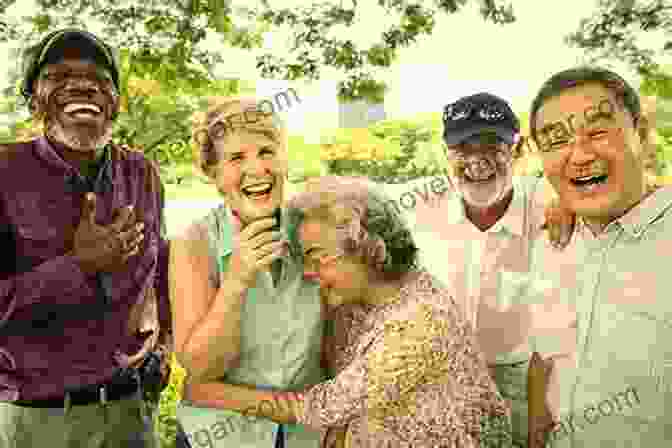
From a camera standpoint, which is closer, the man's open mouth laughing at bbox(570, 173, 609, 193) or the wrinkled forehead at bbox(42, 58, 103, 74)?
the man's open mouth laughing at bbox(570, 173, 609, 193)

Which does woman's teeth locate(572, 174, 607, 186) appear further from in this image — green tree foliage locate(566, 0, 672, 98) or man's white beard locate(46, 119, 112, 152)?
man's white beard locate(46, 119, 112, 152)

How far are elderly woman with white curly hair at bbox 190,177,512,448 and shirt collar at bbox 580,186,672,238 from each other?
0.68 m

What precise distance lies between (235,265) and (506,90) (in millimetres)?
1399

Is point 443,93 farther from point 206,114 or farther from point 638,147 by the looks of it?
point 206,114

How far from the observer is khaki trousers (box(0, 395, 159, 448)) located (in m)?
2.52

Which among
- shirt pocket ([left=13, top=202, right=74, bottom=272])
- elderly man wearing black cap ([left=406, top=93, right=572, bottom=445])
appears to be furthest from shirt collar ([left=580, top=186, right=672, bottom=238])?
shirt pocket ([left=13, top=202, right=74, bottom=272])

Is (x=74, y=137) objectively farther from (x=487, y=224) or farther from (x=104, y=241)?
(x=487, y=224)

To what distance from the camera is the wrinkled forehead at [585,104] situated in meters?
2.35

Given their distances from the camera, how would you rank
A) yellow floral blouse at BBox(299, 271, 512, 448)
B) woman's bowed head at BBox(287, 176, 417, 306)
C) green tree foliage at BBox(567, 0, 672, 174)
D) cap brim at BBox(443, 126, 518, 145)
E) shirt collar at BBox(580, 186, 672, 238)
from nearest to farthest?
yellow floral blouse at BBox(299, 271, 512, 448) < woman's bowed head at BBox(287, 176, 417, 306) < shirt collar at BBox(580, 186, 672, 238) < cap brim at BBox(443, 126, 518, 145) < green tree foliage at BBox(567, 0, 672, 174)

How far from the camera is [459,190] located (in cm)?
268

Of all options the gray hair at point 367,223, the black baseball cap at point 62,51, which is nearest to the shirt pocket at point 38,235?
the black baseball cap at point 62,51

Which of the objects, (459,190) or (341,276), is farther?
(459,190)

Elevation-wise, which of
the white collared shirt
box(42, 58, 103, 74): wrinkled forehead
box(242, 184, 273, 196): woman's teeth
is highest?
box(42, 58, 103, 74): wrinkled forehead

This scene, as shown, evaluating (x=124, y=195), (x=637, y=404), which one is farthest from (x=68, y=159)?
(x=637, y=404)
